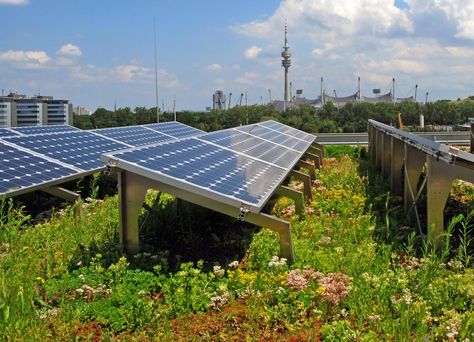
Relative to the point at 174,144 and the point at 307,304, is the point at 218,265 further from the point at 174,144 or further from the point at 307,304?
the point at 174,144

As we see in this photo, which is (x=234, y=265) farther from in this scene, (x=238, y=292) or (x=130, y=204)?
(x=130, y=204)

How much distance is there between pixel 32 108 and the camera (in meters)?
63.3

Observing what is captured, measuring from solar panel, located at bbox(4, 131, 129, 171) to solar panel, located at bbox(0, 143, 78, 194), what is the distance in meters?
0.60

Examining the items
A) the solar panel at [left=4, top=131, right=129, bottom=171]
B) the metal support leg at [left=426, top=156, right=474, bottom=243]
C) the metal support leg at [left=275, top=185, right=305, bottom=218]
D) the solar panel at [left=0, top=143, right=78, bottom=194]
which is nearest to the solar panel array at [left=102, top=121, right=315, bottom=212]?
the metal support leg at [left=275, top=185, right=305, bottom=218]

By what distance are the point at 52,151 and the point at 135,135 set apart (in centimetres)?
500

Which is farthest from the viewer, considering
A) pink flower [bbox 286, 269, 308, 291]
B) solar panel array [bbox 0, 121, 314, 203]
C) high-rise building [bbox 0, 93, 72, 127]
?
high-rise building [bbox 0, 93, 72, 127]

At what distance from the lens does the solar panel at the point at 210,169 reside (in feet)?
20.1

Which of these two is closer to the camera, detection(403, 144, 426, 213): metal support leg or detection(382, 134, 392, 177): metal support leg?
detection(403, 144, 426, 213): metal support leg

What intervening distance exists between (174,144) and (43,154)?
3862mm

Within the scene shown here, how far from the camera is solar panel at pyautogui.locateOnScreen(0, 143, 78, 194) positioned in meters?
8.50

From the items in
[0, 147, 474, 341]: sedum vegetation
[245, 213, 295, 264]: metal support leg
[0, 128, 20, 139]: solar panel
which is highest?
[0, 128, 20, 139]: solar panel

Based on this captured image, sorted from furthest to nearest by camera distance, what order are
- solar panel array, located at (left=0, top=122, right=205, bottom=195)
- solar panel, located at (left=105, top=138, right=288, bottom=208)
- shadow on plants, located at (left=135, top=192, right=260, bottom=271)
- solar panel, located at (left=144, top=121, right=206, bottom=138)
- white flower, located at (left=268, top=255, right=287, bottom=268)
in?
solar panel, located at (left=144, top=121, right=206, bottom=138) → solar panel array, located at (left=0, top=122, right=205, bottom=195) → shadow on plants, located at (left=135, top=192, right=260, bottom=271) → solar panel, located at (left=105, top=138, right=288, bottom=208) → white flower, located at (left=268, top=255, right=287, bottom=268)

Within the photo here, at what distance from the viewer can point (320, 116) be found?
69.1 m

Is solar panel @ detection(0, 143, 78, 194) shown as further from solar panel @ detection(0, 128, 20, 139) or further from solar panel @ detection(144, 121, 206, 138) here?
solar panel @ detection(144, 121, 206, 138)
